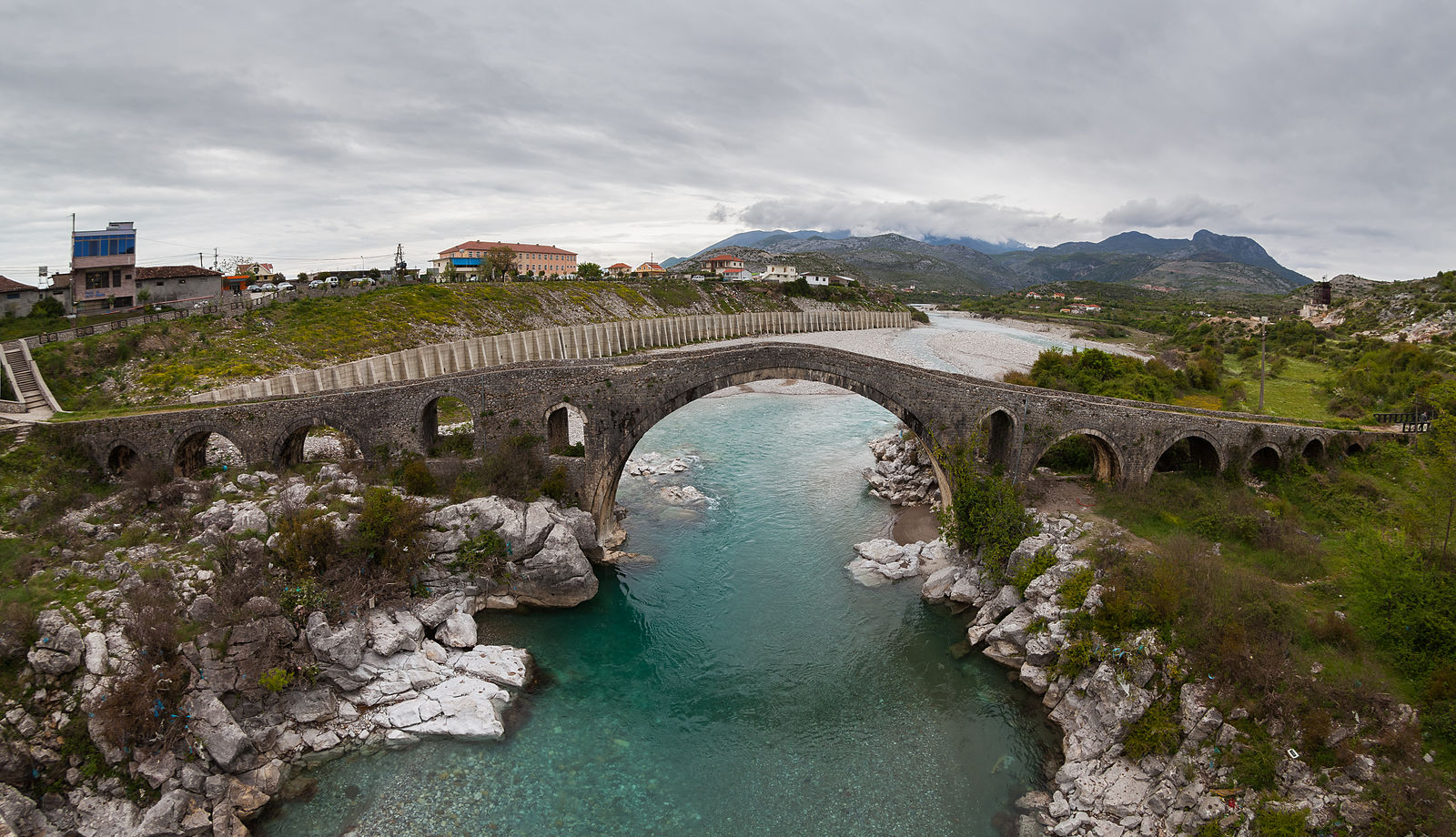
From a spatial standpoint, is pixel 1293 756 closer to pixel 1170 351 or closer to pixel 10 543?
pixel 10 543

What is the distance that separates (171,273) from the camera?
42.9 m

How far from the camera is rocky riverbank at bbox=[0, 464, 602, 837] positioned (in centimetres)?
1390

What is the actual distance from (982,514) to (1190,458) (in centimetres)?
1010

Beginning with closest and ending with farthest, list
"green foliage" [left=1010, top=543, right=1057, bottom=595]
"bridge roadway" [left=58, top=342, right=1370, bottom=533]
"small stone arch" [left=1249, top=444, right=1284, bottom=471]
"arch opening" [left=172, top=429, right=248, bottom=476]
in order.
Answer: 1. "green foliage" [left=1010, top=543, right=1057, bottom=595]
2. "arch opening" [left=172, top=429, right=248, bottom=476]
3. "bridge roadway" [left=58, top=342, right=1370, bottom=533]
4. "small stone arch" [left=1249, top=444, right=1284, bottom=471]

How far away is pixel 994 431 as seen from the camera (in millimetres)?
26859

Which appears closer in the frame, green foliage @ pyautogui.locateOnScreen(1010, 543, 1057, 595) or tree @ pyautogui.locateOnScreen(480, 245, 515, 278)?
green foliage @ pyautogui.locateOnScreen(1010, 543, 1057, 595)

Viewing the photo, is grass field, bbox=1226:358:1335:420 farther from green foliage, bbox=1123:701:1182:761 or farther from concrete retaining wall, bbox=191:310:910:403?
concrete retaining wall, bbox=191:310:910:403

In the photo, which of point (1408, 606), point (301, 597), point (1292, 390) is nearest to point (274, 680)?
point (301, 597)

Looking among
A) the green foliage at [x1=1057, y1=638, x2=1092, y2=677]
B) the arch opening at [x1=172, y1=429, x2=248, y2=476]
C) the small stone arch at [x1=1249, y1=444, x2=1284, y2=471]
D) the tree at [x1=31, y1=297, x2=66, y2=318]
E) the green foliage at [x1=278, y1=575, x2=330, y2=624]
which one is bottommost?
the green foliage at [x1=1057, y1=638, x2=1092, y2=677]

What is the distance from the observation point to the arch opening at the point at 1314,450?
25.4m

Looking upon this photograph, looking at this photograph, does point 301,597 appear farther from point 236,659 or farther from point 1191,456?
point 1191,456

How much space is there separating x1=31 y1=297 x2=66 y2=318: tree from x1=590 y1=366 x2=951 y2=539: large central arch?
3236 centimetres

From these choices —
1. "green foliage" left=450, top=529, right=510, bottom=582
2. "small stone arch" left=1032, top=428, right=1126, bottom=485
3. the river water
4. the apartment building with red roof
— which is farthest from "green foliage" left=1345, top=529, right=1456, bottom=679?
the apartment building with red roof

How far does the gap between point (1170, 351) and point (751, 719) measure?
62120 millimetres
